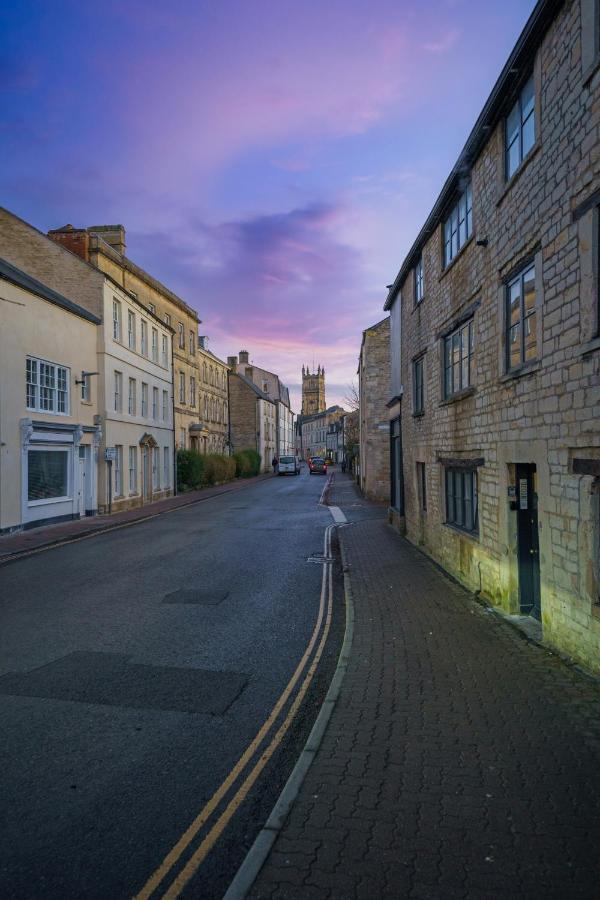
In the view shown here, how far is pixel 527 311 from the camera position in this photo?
783 cm

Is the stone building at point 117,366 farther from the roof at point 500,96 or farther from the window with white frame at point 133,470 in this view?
the roof at point 500,96

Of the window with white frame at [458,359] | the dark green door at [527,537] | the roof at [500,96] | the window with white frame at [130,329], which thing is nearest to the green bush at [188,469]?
the window with white frame at [130,329]

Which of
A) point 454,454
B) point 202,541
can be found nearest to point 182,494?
point 202,541

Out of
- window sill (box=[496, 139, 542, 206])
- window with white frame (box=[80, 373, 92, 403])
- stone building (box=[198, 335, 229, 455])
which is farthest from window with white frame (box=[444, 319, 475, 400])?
stone building (box=[198, 335, 229, 455])

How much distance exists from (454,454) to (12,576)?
941 cm

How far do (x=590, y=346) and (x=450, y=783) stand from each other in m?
4.31

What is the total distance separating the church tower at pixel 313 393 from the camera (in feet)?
485

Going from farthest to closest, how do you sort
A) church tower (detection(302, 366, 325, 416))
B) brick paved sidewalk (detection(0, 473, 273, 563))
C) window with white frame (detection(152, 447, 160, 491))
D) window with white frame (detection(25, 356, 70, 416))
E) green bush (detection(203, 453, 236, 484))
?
1. church tower (detection(302, 366, 325, 416))
2. green bush (detection(203, 453, 236, 484))
3. window with white frame (detection(152, 447, 160, 491))
4. window with white frame (detection(25, 356, 70, 416))
5. brick paved sidewalk (detection(0, 473, 273, 563))

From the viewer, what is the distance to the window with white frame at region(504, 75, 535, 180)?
7684 millimetres

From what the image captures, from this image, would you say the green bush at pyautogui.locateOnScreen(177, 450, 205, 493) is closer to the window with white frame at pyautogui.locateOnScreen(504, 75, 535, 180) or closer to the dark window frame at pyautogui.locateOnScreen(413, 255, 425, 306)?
the dark window frame at pyautogui.locateOnScreen(413, 255, 425, 306)

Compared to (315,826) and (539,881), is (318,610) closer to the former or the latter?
(315,826)

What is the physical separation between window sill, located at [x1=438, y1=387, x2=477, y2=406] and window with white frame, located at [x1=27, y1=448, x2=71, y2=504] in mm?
13536

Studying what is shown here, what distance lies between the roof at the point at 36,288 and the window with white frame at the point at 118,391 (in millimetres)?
3283

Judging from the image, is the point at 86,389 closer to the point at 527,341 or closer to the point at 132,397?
the point at 132,397
